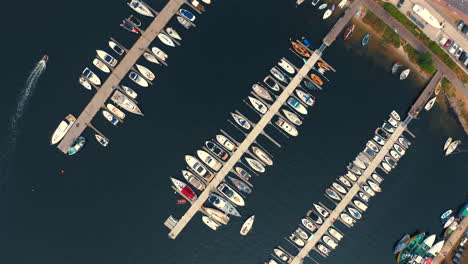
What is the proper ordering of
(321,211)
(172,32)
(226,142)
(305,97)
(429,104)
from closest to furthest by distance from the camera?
(172,32) → (226,142) → (305,97) → (321,211) → (429,104)

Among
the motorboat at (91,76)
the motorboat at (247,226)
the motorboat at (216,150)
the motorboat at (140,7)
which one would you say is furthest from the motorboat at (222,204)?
the motorboat at (140,7)

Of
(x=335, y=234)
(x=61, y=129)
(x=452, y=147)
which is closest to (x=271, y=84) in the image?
(x=335, y=234)

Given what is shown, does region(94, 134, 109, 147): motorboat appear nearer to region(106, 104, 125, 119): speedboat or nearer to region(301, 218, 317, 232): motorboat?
region(106, 104, 125, 119): speedboat

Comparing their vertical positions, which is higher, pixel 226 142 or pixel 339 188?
pixel 339 188

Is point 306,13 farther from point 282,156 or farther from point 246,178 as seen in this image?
point 246,178

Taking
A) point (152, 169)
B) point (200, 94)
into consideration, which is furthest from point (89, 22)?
point (152, 169)

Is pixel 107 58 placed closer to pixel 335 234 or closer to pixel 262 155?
pixel 262 155
